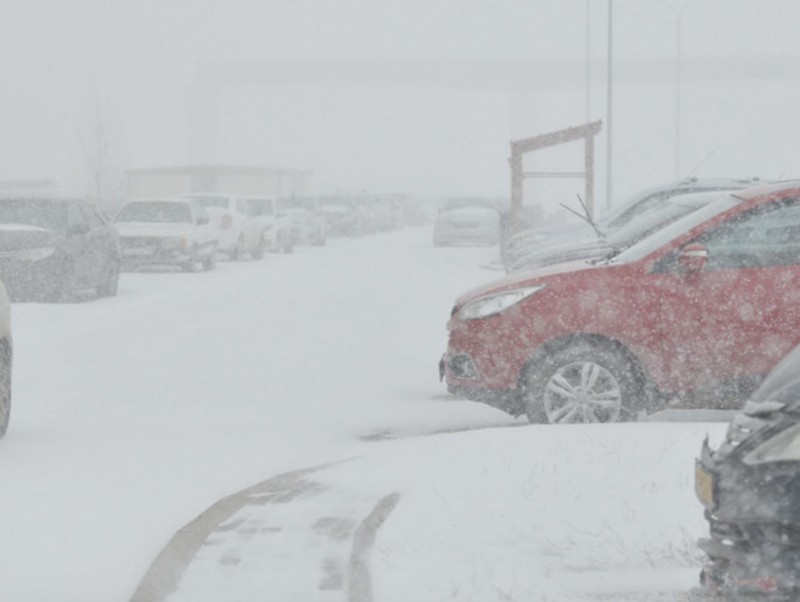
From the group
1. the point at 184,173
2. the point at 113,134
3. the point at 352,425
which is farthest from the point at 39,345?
the point at 184,173

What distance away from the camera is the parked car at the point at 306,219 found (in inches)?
2073

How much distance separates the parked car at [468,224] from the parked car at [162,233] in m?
14.5

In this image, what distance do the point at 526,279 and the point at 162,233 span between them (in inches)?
922

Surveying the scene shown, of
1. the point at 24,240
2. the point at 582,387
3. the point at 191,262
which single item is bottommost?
the point at 191,262

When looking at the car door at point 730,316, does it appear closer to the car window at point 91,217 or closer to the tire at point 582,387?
the tire at point 582,387

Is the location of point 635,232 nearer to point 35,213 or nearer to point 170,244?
point 35,213

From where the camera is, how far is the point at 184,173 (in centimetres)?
9669

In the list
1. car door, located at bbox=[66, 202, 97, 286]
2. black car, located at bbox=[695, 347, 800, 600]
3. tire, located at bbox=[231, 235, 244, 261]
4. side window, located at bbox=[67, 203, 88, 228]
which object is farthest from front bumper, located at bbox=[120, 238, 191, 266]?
black car, located at bbox=[695, 347, 800, 600]

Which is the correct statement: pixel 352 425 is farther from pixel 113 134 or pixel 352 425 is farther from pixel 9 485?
pixel 113 134

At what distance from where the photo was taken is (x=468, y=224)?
4844 cm

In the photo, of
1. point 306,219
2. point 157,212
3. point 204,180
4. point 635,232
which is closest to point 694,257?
point 635,232

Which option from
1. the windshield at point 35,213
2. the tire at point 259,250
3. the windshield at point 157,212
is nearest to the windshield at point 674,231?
the windshield at point 35,213

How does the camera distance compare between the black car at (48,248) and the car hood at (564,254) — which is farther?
the black car at (48,248)

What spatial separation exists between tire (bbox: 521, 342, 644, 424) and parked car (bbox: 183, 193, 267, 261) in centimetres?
2754
